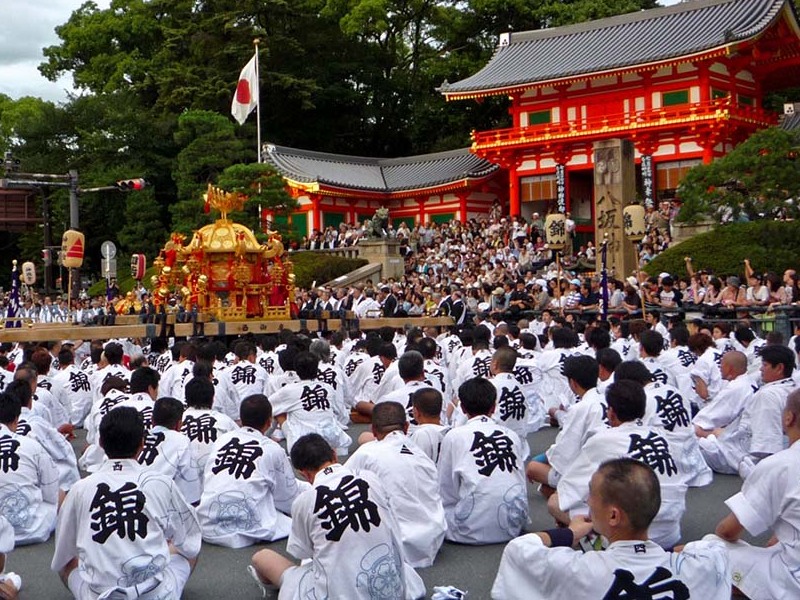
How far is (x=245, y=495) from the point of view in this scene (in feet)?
18.5

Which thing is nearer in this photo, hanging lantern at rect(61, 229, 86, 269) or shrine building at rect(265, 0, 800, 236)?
hanging lantern at rect(61, 229, 86, 269)

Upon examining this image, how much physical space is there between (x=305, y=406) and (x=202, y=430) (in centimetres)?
137

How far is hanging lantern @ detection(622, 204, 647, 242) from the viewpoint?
607 inches

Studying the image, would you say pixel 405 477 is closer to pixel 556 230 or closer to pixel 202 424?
pixel 202 424

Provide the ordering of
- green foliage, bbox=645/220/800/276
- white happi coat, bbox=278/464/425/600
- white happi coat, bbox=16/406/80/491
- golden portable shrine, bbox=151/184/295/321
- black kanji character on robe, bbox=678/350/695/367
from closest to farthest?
white happi coat, bbox=278/464/425/600
white happi coat, bbox=16/406/80/491
black kanji character on robe, bbox=678/350/695/367
green foliage, bbox=645/220/800/276
golden portable shrine, bbox=151/184/295/321

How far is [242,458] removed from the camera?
561 centimetres

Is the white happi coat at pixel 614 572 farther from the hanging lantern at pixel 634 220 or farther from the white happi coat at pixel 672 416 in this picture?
the hanging lantern at pixel 634 220

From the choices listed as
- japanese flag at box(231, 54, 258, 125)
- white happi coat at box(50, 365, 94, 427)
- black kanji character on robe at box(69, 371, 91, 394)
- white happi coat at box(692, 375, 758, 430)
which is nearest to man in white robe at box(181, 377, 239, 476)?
white happi coat at box(50, 365, 94, 427)

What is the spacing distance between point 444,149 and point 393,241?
10115 millimetres

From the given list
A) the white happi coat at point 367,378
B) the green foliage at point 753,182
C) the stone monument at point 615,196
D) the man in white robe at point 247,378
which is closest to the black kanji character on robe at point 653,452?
the white happi coat at point 367,378

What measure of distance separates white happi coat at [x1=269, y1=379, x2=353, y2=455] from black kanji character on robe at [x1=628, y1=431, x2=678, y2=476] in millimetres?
3388

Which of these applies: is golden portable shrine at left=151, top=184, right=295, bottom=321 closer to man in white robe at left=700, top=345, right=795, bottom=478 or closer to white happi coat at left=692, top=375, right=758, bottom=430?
white happi coat at left=692, top=375, right=758, bottom=430

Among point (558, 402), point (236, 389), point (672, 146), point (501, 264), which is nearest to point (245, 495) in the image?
point (236, 389)

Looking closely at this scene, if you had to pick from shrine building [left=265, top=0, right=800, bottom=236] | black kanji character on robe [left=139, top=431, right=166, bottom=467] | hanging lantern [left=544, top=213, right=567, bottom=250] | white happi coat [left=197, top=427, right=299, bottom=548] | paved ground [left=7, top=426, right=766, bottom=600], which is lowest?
paved ground [left=7, top=426, right=766, bottom=600]
